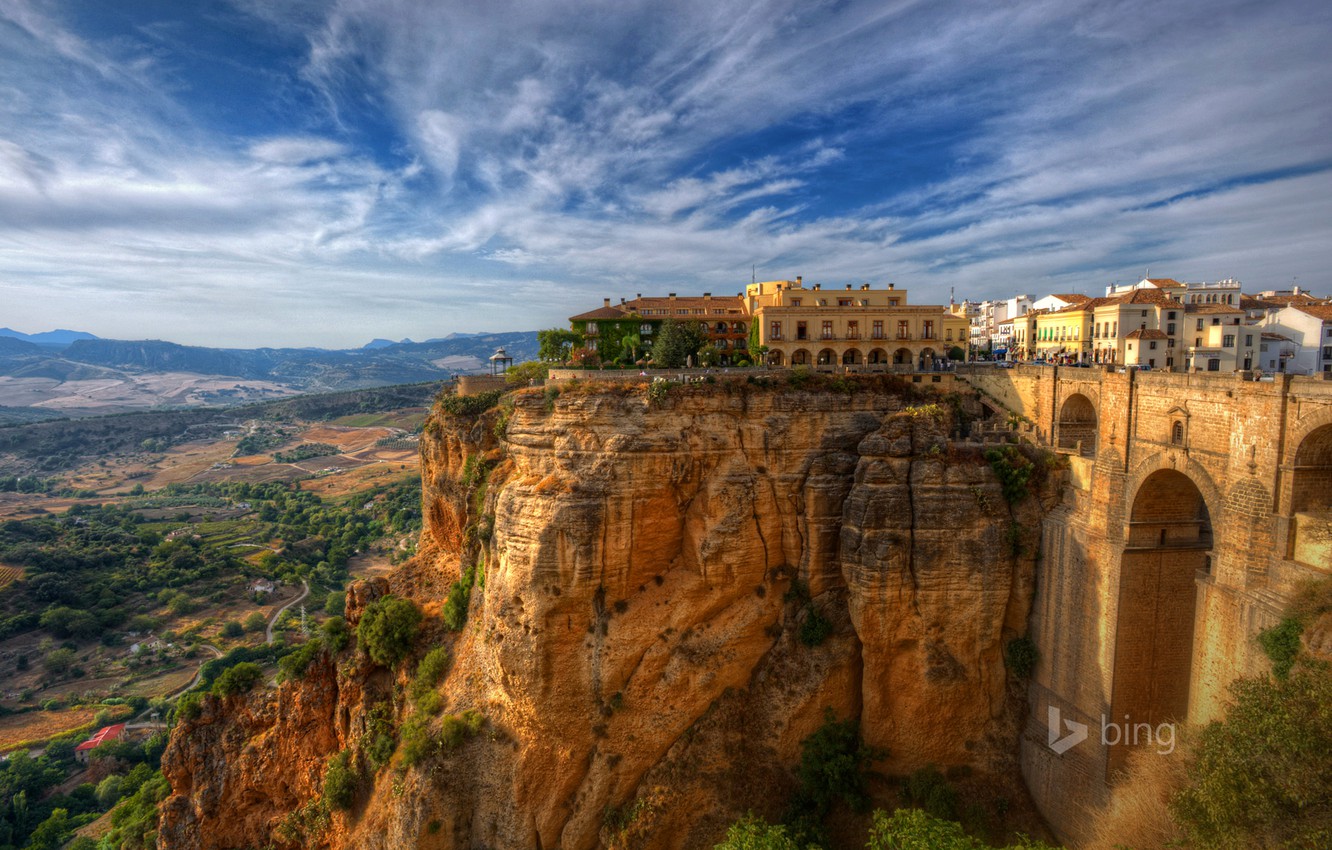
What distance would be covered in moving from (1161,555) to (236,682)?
1601 inches

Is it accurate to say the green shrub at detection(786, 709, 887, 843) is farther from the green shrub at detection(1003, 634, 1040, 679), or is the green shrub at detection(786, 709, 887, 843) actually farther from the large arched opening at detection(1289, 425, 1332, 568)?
the large arched opening at detection(1289, 425, 1332, 568)

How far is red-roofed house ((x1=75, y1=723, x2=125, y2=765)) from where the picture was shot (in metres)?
51.2

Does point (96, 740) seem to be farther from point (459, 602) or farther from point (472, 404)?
point (472, 404)

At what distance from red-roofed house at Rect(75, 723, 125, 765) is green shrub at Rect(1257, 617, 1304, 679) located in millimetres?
70858

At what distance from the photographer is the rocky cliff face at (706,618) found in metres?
26.4

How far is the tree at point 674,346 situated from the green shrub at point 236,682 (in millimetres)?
25845

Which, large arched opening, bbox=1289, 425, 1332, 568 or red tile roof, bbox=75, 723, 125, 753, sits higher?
large arched opening, bbox=1289, 425, 1332, 568

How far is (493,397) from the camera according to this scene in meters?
35.6

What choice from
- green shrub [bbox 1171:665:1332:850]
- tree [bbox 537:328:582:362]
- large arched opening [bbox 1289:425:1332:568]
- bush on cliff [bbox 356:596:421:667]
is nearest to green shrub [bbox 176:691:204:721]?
bush on cliff [bbox 356:596:421:667]

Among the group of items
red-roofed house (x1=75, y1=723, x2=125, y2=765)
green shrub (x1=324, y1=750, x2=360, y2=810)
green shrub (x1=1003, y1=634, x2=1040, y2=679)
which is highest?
green shrub (x1=1003, y1=634, x2=1040, y2=679)

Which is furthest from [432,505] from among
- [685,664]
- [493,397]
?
[685,664]

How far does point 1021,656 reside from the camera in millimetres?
26906

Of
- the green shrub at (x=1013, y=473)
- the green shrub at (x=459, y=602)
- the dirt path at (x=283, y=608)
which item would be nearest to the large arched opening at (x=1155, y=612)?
the green shrub at (x=1013, y=473)

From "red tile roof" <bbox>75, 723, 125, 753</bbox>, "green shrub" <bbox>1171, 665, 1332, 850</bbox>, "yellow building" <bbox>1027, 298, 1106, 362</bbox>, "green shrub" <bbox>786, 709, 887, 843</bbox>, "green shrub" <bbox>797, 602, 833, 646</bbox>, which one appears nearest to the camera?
"green shrub" <bbox>1171, 665, 1332, 850</bbox>
